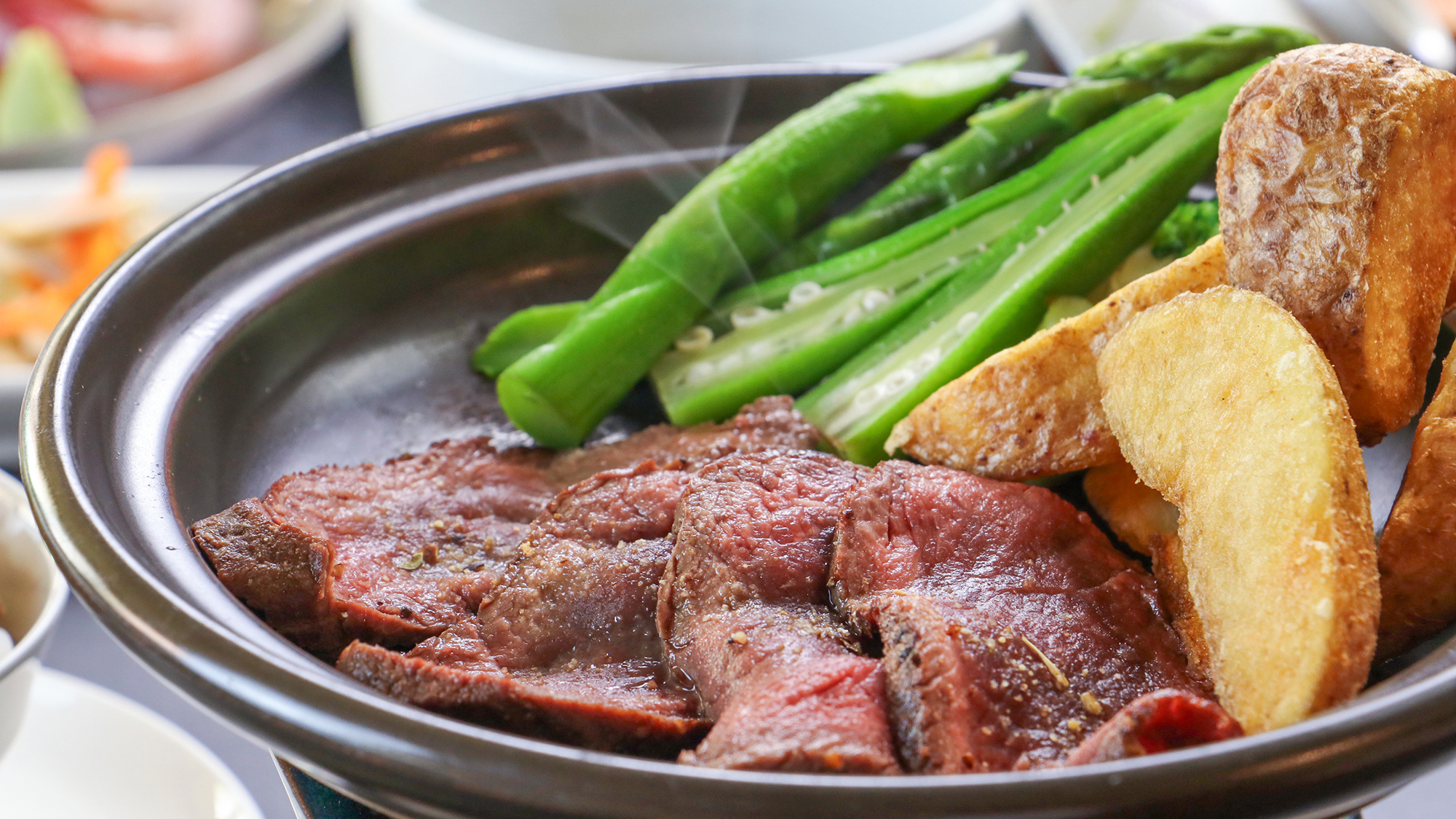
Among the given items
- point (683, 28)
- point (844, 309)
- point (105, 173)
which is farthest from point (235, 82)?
point (844, 309)

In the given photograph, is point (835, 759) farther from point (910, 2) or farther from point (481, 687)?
point (910, 2)

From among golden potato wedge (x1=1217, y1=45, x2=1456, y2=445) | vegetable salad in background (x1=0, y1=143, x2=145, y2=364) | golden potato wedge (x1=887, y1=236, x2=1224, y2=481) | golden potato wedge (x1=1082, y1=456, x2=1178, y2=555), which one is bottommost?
vegetable salad in background (x1=0, y1=143, x2=145, y2=364)

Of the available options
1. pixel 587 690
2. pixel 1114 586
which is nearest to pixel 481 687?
pixel 587 690

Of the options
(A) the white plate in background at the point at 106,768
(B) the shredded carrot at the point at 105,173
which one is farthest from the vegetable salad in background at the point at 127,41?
(A) the white plate in background at the point at 106,768

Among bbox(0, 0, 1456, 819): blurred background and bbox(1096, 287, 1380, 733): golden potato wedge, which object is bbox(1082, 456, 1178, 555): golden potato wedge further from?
bbox(0, 0, 1456, 819): blurred background

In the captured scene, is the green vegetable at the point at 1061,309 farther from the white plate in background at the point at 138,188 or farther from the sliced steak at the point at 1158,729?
the white plate in background at the point at 138,188

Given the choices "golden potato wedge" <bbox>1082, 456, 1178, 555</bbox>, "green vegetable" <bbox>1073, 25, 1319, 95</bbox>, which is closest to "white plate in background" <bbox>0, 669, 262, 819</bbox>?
"golden potato wedge" <bbox>1082, 456, 1178, 555</bbox>

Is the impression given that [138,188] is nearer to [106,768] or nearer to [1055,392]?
[106,768]
